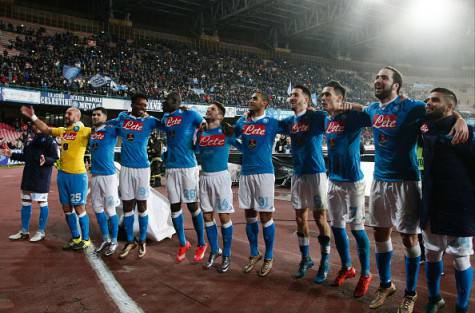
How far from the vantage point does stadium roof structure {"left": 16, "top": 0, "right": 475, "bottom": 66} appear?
107ft

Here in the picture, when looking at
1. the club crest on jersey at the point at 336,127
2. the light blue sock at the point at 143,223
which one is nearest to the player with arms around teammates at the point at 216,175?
the light blue sock at the point at 143,223

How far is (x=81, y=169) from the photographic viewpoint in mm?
5598

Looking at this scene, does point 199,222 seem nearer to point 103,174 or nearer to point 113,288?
point 113,288

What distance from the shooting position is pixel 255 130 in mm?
4594

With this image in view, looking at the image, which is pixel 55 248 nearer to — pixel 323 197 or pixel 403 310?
pixel 323 197

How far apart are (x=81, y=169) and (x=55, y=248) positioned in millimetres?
1268

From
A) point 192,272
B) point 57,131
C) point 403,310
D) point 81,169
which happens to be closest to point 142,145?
point 81,169

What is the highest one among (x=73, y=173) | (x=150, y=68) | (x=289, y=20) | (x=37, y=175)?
(x=289, y=20)

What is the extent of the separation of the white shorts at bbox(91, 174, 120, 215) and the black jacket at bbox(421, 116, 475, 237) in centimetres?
411

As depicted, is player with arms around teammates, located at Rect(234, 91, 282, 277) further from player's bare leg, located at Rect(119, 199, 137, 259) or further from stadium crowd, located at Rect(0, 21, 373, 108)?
stadium crowd, located at Rect(0, 21, 373, 108)

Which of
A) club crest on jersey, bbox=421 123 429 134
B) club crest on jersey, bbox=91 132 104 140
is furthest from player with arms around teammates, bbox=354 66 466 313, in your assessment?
club crest on jersey, bbox=91 132 104 140

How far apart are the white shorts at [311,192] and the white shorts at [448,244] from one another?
3.93ft

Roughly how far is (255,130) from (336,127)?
3.35 ft

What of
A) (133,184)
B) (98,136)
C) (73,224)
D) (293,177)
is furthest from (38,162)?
(293,177)
